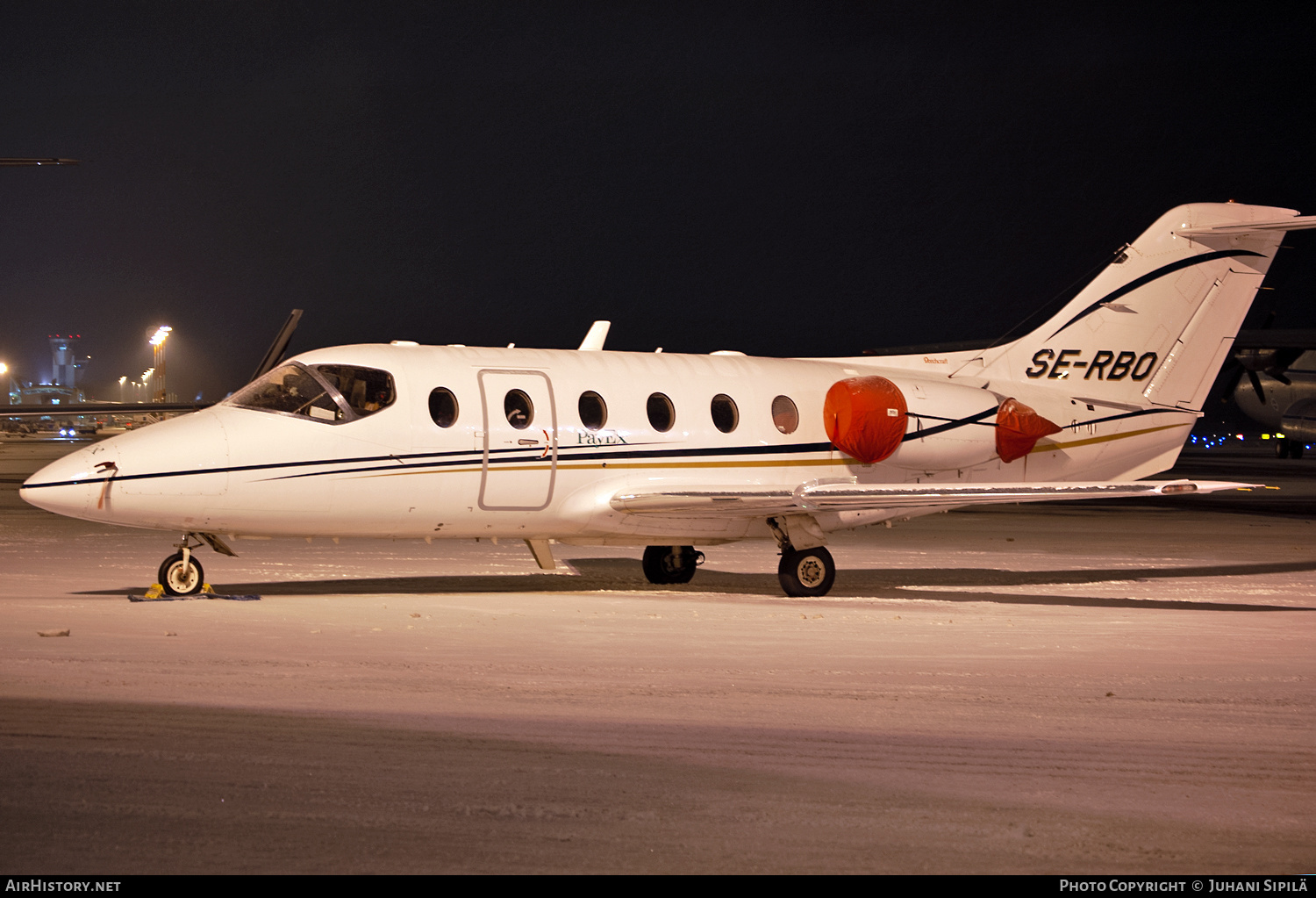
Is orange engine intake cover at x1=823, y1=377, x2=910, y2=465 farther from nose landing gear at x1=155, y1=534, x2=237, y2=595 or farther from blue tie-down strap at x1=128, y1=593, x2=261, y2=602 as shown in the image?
nose landing gear at x1=155, y1=534, x2=237, y2=595

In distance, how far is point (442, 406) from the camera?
14320 millimetres

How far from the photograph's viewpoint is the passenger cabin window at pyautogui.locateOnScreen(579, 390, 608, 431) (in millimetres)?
15086

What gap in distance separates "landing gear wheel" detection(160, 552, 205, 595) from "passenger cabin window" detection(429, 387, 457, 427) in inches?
121

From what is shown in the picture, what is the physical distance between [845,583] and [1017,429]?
324cm

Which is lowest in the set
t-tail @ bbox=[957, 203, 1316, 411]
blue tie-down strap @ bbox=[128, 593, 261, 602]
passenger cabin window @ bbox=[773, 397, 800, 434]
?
blue tie-down strap @ bbox=[128, 593, 261, 602]

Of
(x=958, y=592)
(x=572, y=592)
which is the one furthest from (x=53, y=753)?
(x=958, y=592)

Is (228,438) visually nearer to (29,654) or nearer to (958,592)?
(29,654)

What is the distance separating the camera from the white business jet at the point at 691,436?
13.4m

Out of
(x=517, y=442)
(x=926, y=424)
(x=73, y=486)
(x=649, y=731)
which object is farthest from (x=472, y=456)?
(x=649, y=731)

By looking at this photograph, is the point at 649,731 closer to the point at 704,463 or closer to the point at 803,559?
the point at 803,559

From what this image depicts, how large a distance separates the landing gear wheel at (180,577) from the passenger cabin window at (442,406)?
10.1 feet

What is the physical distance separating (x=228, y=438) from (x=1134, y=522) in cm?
2312

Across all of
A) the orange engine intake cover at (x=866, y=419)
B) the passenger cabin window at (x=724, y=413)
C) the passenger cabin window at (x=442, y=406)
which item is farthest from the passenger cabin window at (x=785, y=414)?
the passenger cabin window at (x=442, y=406)

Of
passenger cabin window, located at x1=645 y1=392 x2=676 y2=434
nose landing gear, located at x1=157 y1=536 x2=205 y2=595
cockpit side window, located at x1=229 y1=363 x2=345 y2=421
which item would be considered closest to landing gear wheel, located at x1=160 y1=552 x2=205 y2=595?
nose landing gear, located at x1=157 y1=536 x2=205 y2=595
